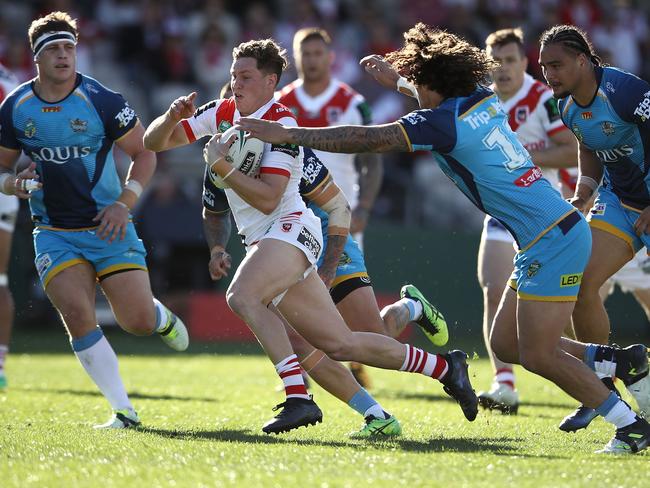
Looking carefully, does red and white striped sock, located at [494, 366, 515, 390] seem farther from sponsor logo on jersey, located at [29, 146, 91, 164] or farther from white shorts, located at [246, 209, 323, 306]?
sponsor logo on jersey, located at [29, 146, 91, 164]

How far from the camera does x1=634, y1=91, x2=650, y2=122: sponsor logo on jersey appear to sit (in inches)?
259

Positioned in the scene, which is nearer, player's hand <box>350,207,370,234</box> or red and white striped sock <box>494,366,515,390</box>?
red and white striped sock <box>494,366,515,390</box>

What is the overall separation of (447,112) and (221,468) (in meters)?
2.17

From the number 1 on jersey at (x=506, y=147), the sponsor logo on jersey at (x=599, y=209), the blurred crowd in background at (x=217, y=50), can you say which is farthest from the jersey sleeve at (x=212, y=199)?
the blurred crowd in background at (x=217, y=50)

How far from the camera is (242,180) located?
620 cm

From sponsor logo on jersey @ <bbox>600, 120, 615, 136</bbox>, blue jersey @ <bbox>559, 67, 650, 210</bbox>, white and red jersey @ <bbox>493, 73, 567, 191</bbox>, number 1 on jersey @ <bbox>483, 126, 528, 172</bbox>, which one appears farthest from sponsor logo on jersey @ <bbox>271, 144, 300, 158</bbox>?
Result: white and red jersey @ <bbox>493, 73, 567, 191</bbox>

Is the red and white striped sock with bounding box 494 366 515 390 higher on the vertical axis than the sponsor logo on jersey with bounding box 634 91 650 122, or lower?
lower

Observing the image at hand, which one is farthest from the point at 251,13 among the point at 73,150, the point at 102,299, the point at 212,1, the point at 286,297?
the point at 286,297

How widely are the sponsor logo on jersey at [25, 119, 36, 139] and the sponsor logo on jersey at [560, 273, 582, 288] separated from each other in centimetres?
356

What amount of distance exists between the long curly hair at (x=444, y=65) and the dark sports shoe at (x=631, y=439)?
6.59 feet

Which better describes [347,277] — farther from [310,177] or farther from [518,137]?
[518,137]

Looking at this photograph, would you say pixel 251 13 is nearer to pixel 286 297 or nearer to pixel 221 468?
pixel 286 297

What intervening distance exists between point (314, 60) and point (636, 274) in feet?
11.2

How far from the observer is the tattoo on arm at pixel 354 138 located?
5844 millimetres
